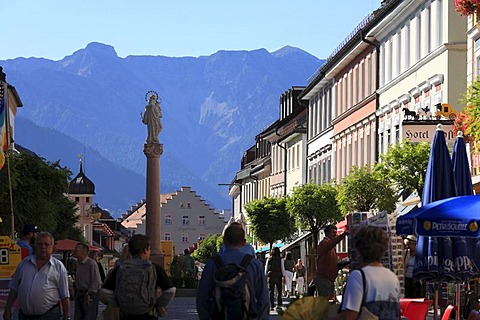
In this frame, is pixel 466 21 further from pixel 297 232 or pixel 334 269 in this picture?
pixel 297 232

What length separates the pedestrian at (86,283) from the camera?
20984mm

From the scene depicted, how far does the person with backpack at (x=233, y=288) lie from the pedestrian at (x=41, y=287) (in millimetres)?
2444

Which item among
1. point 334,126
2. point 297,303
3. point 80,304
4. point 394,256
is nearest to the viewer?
point 297,303

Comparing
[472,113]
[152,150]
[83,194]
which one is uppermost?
[152,150]

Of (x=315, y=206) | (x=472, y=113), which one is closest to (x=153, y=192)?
(x=315, y=206)

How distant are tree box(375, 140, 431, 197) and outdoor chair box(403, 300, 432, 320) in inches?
841

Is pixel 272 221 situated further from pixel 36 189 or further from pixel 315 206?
pixel 36 189

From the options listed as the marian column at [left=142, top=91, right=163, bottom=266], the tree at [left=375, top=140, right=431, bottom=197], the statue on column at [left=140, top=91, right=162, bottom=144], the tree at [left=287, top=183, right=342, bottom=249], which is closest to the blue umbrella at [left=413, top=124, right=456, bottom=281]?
the tree at [left=375, top=140, right=431, bottom=197]

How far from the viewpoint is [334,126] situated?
7338 cm

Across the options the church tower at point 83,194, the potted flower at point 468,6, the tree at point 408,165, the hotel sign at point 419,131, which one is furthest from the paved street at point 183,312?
the church tower at point 83,194

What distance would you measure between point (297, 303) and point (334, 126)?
202ft

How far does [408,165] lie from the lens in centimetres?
4034

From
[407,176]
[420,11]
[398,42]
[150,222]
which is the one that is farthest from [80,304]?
[150,222]

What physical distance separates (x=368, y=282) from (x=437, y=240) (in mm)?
9968
